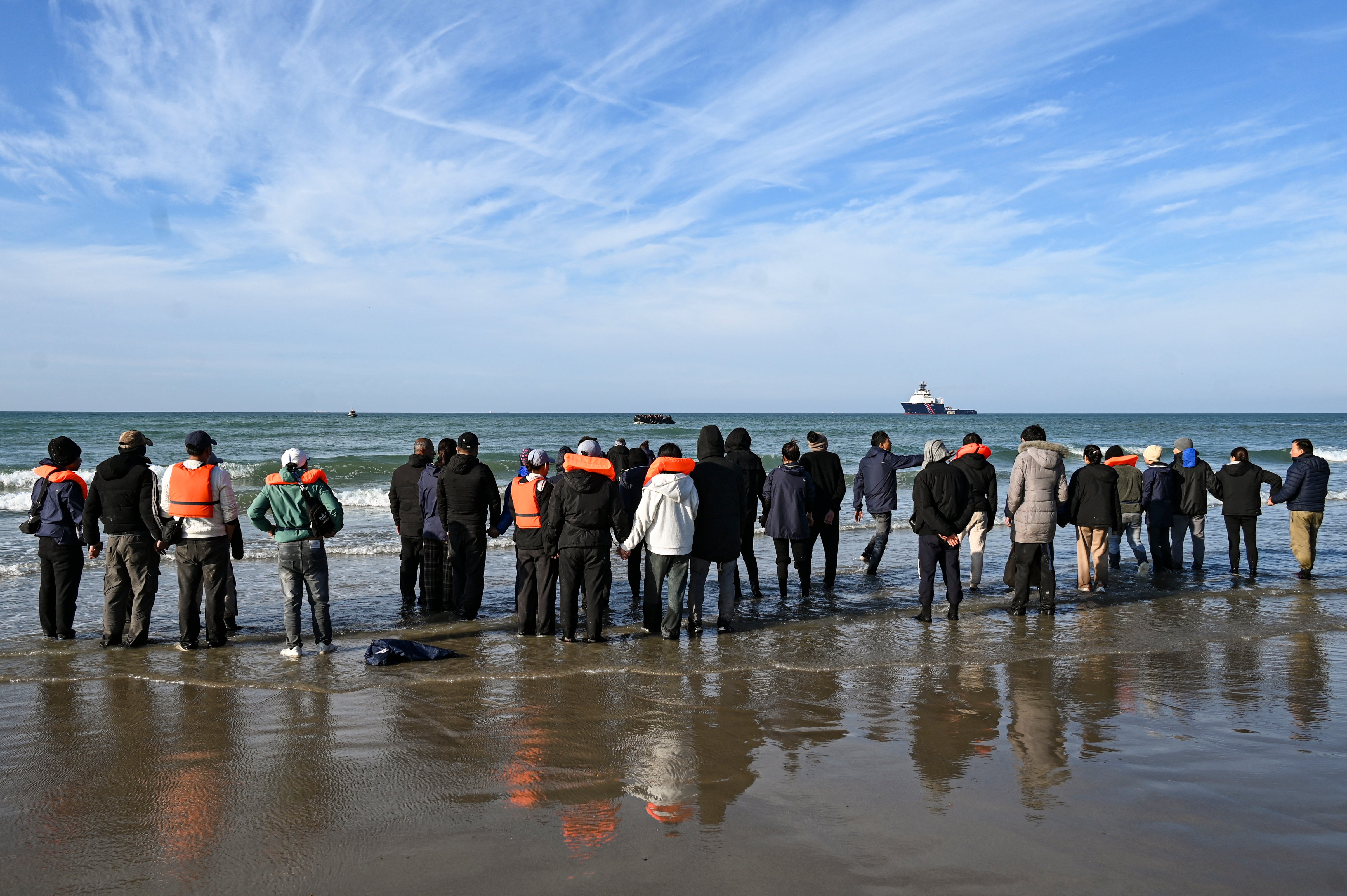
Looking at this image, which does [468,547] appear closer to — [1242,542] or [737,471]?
[737,471]

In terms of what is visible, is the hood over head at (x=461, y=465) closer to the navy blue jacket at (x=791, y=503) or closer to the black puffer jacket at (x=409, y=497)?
the black puffer jacket at (x=409, y=497)

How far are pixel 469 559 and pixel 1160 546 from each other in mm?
8164

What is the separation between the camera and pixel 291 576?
21.5 ft

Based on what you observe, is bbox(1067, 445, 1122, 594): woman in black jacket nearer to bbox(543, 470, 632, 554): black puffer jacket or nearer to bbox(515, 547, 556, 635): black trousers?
bbox(543, 470, 632, 554): black puffer jacket

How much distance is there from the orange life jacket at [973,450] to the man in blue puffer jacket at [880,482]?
486 mm

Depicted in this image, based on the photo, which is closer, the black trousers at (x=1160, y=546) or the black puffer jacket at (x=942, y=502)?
the black puffer jacket at (x=942, y=502)

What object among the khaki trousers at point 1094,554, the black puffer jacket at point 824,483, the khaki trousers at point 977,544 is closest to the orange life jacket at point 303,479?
the black puffer jacket at point 824,483

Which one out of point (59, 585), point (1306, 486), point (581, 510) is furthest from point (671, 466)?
point (1306, 486)

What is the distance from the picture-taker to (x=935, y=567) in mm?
7902

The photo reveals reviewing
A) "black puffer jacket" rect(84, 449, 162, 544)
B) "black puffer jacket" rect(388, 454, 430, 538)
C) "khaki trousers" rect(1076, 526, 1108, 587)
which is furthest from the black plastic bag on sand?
"khaki trousers" rect(1076, 526, 1108, 587)

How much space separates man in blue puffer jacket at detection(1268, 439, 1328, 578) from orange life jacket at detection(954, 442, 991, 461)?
3.41 metres

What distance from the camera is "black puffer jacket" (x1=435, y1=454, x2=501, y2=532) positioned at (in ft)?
25.6

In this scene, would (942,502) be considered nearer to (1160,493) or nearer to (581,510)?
(581,510)

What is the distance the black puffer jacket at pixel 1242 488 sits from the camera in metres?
10.1
